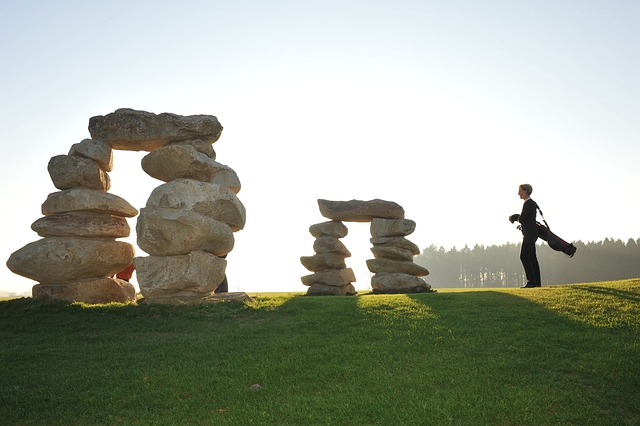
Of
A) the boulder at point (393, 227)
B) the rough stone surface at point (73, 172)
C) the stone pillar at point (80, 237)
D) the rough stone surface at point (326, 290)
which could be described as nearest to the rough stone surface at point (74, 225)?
the stone pillar at point (80, 237)

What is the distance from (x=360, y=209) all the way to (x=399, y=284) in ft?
17.0

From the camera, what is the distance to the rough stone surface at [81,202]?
1884 centimetres

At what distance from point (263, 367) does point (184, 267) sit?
8.45m

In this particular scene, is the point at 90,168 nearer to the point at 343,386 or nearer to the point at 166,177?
the point at 166,177

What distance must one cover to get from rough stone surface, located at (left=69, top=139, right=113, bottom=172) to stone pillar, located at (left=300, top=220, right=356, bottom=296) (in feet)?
39.9

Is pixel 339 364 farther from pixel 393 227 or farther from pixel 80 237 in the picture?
pixel 393 227

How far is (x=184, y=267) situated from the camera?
17.2 m

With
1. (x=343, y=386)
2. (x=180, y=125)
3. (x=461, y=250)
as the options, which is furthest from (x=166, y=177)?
(x=461, y=250)

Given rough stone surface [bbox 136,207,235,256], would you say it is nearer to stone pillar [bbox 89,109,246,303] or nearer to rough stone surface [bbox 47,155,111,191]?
stone pillar [bbox 89,109,246,303]

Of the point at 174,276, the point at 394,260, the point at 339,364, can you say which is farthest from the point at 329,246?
the point at 339,364

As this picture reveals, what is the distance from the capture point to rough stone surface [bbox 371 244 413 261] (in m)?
25.7

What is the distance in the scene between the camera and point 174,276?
56.2 ft

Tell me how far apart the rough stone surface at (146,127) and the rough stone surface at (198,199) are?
2.67 metres

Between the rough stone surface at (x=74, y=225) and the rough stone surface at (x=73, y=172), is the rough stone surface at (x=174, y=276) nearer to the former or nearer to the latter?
the rough stone surface at (x=74, y=225)
